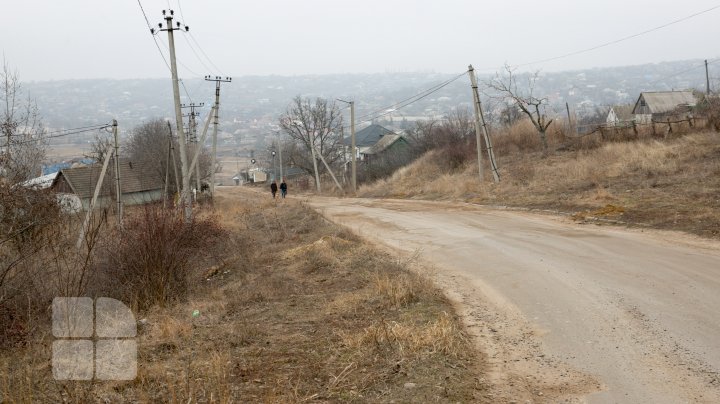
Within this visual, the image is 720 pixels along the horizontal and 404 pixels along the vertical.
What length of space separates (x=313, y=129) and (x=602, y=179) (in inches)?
2071

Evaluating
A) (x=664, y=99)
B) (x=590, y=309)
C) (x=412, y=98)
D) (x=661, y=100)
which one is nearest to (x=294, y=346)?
(x=590, y=309)

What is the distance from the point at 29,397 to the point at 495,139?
40.7m

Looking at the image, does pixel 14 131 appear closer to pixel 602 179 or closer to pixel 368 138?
pixel 602 179

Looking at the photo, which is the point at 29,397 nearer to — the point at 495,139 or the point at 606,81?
the point at 495,139

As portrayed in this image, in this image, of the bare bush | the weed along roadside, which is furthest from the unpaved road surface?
the bare bush

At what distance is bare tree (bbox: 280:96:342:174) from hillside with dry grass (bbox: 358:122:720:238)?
32.7 meters

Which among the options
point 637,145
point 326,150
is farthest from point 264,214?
point 326,150

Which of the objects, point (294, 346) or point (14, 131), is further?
point (14, 131)

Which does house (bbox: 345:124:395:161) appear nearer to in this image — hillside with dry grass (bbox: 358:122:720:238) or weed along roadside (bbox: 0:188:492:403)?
hillside with dry grass (bbox: 358:122:720:238)

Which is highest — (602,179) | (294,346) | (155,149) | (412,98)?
(412,98)

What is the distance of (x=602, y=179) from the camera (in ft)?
79.6

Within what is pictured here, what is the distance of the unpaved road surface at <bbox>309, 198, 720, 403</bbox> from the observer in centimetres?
605

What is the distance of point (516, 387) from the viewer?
6051mm

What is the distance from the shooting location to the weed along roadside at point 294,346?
5941mm
